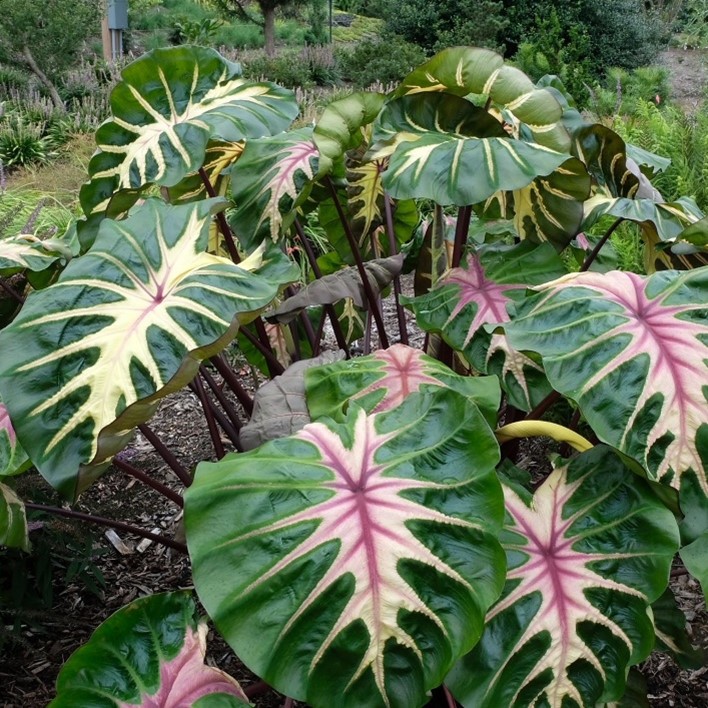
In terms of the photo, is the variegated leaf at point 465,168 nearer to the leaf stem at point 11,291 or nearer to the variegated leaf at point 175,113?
the variegated leaf at point 175,113

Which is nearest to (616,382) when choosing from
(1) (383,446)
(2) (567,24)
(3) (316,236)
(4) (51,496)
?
(1) (383,446)

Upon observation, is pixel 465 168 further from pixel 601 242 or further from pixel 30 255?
pixel 30 255

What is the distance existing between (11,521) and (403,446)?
0.64 meters

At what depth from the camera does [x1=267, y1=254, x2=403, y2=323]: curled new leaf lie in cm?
141

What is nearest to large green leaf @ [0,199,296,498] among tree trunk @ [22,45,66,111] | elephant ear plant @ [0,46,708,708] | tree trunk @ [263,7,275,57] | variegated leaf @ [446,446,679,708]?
elephant ear plant @ [0,46,708,708]

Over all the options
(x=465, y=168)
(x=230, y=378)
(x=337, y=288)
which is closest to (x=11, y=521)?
(x=230, y=378)

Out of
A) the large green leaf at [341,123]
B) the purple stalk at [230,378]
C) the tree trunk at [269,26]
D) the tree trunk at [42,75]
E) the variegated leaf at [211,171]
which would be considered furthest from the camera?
Result: the tree trunk at [269,26]

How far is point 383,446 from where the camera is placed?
0.94 meters

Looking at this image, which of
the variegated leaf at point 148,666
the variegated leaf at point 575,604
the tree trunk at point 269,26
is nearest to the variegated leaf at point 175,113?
the variegated leaf at point 148,666

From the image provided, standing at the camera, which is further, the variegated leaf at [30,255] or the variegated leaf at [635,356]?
the variegated leaf at [30,255]

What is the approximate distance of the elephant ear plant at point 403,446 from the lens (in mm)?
801

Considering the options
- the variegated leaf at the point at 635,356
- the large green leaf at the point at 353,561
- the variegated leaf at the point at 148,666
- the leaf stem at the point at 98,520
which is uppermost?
the variegated leaf at the point at 635,356

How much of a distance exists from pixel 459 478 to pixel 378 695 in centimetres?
26

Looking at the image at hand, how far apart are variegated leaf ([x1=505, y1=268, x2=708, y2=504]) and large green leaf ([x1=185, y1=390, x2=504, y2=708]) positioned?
20cm
